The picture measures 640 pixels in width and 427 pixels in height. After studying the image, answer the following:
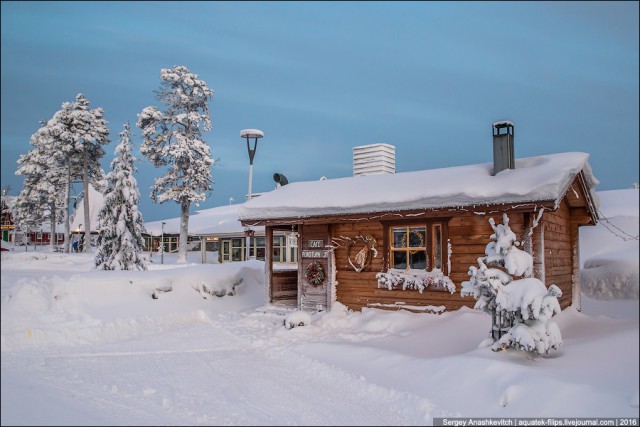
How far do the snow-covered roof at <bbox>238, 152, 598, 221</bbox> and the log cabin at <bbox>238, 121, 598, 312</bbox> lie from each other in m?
0.03

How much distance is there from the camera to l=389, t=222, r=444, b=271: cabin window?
12734mm

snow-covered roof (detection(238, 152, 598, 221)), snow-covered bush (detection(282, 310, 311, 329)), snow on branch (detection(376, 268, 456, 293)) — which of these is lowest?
snow-covered bush (detection(282, 310, 311, 329))

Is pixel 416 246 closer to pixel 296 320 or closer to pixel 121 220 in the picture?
pixel 296 320

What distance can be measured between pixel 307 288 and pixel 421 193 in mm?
4468

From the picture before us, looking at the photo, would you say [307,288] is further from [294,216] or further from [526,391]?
[526,391]

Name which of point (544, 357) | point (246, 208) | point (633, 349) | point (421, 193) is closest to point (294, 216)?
point (246, 208)

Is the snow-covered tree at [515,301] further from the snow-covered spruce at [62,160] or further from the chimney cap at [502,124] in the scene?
the snow-covered spruce at [62,160]

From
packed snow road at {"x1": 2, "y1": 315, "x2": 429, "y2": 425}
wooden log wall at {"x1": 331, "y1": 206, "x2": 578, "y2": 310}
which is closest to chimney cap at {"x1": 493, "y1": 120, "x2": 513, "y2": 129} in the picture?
wooden log wall at {"x1": 331, "y1": 206, "x2": 578, "y2": 310}

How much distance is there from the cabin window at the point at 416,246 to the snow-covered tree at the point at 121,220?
13.3m

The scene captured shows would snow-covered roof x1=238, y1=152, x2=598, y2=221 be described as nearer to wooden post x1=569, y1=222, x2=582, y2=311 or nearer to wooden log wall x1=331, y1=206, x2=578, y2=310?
wooden log wall x1=331, y1=206, x2=578, y2=310

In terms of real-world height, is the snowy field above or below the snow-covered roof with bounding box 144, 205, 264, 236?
below

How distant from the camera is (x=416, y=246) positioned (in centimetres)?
1309

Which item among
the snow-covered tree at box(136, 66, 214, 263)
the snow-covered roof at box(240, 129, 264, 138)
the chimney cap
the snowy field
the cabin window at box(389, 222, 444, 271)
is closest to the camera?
the snowy field

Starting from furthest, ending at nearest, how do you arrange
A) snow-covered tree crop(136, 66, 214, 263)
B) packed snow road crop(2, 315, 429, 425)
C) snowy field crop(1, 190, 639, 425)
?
snow-covered tree crop(136, 66, 214, 263), packed snow road crop(2, 315, 429, 425), snowy field crop(1, 190, 639, 425)
